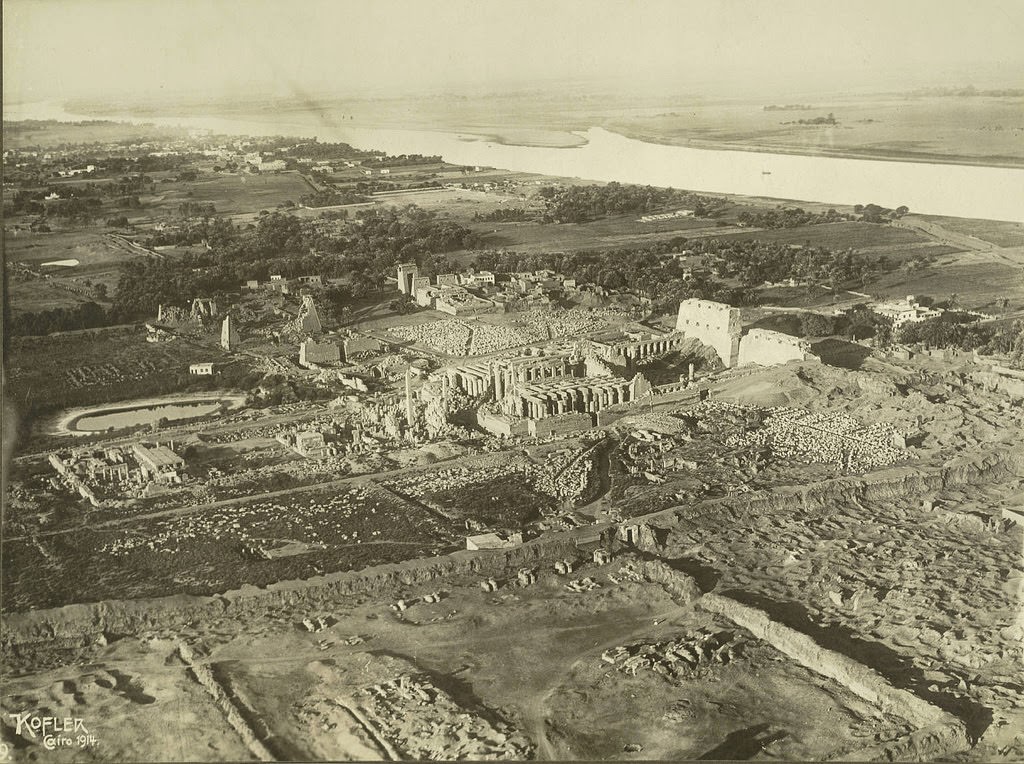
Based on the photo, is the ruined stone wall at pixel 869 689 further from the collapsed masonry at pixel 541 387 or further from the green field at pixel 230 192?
the green field at pixel 230 192

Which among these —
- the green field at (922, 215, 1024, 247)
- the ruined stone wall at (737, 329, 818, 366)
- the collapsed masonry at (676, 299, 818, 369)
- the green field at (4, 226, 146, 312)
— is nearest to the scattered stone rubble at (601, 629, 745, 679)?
the ruined stone wall at (737, 329, 818, 366)

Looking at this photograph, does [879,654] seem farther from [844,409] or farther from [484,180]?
[484,180]

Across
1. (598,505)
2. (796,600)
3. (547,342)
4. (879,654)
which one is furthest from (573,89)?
(879,654)

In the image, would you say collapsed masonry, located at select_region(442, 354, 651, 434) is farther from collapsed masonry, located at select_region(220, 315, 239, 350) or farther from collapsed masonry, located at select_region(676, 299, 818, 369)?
collapsed masonry, located at select_region(220, 315, 239, 350)

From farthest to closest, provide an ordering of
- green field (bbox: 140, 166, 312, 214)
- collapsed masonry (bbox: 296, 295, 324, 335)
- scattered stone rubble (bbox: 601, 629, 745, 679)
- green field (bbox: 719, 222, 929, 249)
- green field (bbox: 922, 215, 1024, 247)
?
1. green field (bbox: 719, 222, 929, 249)
2. green field (bbox: 922, 215, 1024, 247)
3. collapsed masonry (bbox: 296, 295, 324, 335)
4. green field (bbox: 140, 166, 312, 214)
5. scattered stone rubble (bbox: 601, 629, 745, 679)

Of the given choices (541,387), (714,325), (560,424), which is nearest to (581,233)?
(714,325)

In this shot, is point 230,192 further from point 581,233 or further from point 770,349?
point 770,349
